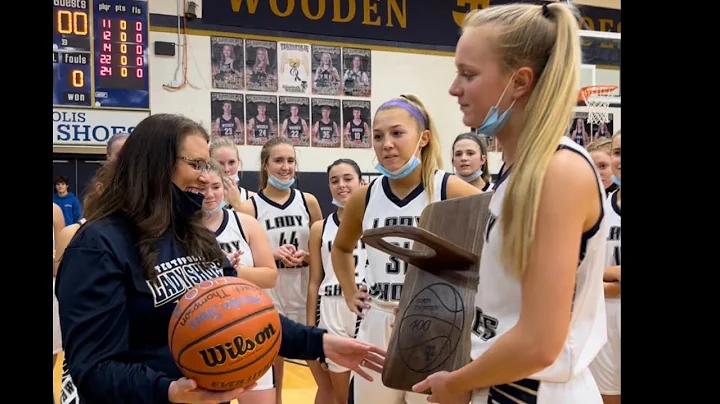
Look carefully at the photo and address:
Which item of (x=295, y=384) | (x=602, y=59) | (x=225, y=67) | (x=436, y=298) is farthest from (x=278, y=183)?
(x=602, y=59)

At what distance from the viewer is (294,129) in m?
10.3

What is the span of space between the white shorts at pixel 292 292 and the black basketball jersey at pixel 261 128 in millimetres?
5051

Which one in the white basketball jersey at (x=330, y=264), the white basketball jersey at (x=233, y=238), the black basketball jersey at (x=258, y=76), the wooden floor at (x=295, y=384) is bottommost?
the wooden floor at (x=295, y=384)

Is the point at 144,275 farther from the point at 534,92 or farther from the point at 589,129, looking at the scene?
the point at 589,129

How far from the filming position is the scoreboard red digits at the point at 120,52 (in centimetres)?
855

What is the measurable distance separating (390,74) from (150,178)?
29.9ft

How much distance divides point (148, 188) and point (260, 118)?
8155mm

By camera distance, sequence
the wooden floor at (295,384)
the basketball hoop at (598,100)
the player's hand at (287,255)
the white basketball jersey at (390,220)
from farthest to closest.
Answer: the basketball hoop at (598,100) → the wooden floor at (295,384) → the player's hand at (287,255) → the white basketball jersey at (390,220)

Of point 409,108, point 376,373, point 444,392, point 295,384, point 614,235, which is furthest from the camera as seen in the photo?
point 295,384

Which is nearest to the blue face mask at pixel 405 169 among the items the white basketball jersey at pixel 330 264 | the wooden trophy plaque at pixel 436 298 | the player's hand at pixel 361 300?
the player's hand at pixel 361 300

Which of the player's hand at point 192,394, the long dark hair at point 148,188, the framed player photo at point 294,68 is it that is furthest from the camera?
the framed player photo at point 294,68

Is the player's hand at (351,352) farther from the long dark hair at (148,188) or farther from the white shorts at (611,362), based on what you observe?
the white shorts at (611,362)

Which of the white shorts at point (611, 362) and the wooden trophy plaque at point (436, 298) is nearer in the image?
the wooden trophy plaque at point (436, 298)
